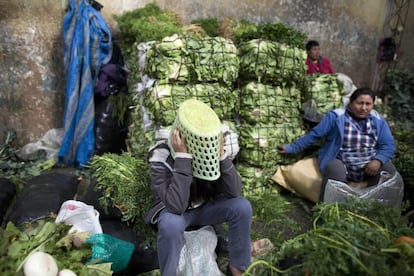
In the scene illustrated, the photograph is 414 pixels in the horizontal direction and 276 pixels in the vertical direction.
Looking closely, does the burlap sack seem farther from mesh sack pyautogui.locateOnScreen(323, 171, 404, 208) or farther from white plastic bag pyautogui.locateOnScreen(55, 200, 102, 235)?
white plastic bag pyautogui.locateOnScreen(55, 200, 102, 235)

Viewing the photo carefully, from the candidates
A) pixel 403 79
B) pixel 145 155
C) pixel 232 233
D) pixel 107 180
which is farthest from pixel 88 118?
pixel 403 79

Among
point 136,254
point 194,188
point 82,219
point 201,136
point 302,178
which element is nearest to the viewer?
point 201,136

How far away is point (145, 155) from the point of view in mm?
3473

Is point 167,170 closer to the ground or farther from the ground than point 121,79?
closer to the ground

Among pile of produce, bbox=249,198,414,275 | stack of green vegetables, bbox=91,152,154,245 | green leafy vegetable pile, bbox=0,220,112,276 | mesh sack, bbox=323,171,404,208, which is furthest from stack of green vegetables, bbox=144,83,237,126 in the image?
pile of produce, bbox=249,198,414,275

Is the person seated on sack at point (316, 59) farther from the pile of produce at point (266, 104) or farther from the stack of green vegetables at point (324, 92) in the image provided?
the pile of produce at point (266, 104)

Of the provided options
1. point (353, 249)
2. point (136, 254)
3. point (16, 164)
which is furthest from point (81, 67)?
point (353, 249)

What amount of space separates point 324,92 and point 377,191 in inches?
66.7

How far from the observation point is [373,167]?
Result: 3230 millimetres

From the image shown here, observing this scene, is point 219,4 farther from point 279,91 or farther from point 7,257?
point 7,257

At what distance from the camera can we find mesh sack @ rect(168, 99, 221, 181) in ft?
6.69

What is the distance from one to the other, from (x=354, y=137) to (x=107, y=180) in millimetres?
2397

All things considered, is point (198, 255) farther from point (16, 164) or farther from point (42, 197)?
point (16, 164)

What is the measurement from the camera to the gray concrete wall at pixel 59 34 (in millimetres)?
4133
